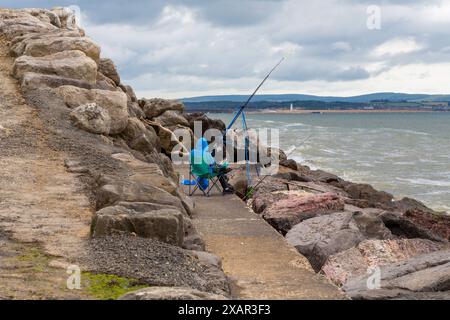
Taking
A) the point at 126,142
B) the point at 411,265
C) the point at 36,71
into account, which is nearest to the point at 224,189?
the point at 126,142

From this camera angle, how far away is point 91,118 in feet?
39.6

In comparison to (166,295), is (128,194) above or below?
above

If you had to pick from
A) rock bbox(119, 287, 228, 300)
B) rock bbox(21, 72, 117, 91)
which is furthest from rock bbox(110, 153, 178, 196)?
rock bbox(119, 287, 228, 300)

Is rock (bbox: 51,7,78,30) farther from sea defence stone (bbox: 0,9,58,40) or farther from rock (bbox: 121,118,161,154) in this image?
rock (bbox: 121,118,161,154)

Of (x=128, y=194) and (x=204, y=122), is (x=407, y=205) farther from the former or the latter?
(x=128, y=194)

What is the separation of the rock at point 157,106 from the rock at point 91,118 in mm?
11862

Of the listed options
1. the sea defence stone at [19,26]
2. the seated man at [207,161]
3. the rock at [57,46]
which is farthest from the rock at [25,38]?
the seated man at [207,161]

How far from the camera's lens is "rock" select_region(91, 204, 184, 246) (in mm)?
6809

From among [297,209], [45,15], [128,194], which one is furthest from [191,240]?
[45,15]

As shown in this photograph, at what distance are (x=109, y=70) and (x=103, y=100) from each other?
196 inches

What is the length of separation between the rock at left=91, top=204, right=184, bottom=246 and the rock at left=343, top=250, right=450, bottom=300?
6.22ft

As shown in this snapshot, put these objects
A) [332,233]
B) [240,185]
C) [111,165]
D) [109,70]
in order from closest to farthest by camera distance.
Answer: [332,233]
[111,165]
[240,185]
[109,70]

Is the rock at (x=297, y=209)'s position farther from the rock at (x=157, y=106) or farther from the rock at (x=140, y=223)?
the rock at (x=157, y=106)
